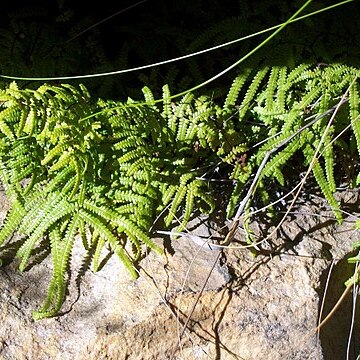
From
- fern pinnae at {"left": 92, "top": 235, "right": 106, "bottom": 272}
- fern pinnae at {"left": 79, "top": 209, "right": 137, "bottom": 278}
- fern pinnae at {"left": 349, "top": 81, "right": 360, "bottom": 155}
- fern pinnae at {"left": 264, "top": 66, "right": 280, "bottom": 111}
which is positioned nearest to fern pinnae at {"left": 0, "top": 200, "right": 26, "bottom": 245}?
fern pinnae at {"left": 79, "top": 209, "right": 137, "bottom": 278}

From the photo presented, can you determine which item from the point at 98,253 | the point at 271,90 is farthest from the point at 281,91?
the point at 98,253

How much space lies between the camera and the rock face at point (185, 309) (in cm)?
298

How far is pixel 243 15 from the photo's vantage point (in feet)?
11.8

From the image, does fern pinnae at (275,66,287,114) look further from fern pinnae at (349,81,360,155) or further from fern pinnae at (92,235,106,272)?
fern pinnae at (92,235,106,272)

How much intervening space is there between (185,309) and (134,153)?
920 mm

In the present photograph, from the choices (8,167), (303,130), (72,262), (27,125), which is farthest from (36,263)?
(303,130)

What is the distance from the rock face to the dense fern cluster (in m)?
0.12

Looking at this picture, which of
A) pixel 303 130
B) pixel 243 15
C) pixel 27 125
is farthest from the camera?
pixel 243 15

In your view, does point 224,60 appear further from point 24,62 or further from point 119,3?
point 24,62

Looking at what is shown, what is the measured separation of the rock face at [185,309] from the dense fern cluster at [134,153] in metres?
0.12

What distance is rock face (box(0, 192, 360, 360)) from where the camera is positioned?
298cm

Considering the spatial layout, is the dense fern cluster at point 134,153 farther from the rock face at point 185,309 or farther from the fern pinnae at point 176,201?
the rock face at point 185,309

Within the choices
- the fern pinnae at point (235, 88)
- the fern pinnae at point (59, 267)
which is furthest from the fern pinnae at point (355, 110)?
the fern pinnae at point (59, 267)

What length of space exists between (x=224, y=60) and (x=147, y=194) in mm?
1183
